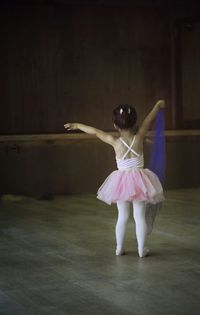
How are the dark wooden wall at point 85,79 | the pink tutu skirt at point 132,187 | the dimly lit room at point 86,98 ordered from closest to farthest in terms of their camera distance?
the pink tutu skirt at point 132,187 → the dimly lit room at point 86,98 → the dark wooden wall at point 85,79

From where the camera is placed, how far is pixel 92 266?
577 centimetres

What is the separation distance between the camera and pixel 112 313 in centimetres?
428

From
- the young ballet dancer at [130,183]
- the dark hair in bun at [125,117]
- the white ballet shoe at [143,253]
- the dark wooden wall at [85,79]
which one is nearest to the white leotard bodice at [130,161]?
the young ballet dancer at [130,183]

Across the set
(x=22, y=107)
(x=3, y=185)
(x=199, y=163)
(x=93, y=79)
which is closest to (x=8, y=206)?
(x=3, y=185)

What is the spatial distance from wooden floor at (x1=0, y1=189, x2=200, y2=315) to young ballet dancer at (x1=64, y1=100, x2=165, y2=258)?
28cm

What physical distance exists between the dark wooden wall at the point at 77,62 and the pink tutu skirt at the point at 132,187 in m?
5.72

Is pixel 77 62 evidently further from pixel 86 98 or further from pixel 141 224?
pixel 141 224

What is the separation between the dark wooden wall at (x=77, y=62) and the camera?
37.8 feet

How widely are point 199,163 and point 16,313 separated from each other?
8.54 meters

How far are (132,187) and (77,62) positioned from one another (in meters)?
6.26

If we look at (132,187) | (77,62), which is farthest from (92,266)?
(77,62)

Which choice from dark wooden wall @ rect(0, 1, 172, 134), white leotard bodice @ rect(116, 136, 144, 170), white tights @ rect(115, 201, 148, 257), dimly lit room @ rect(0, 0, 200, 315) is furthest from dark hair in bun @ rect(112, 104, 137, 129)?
dark wooden wall @ rect(0, 1, 172, 134)

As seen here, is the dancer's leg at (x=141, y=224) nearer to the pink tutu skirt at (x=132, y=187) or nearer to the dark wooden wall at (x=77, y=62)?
the pink tutu skirt at (x=132, y=187)

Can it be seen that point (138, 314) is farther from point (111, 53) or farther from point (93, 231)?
point (111, 53)
